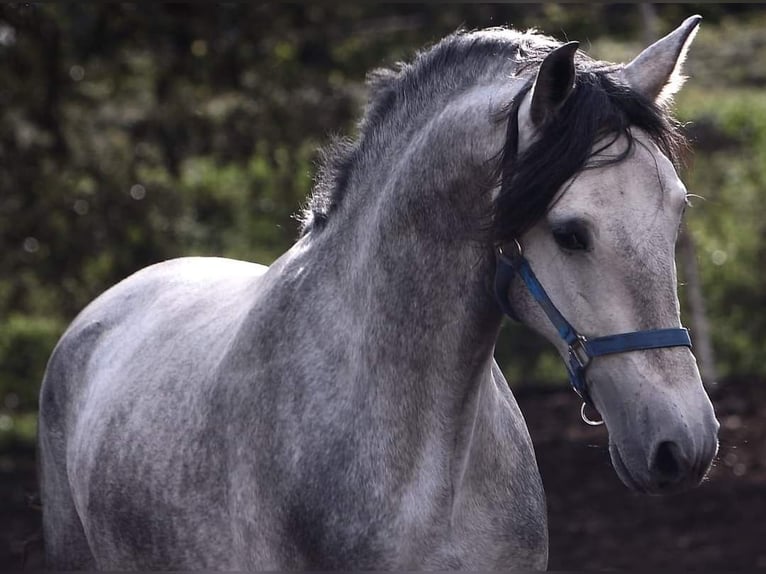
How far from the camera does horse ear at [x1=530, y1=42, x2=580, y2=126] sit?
2521mm

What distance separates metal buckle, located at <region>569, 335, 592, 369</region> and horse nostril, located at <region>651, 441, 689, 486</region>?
26 cm

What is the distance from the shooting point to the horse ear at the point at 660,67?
278 centimetres

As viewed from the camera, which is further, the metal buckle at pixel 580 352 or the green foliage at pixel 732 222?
the green foliage at pixel 732 222

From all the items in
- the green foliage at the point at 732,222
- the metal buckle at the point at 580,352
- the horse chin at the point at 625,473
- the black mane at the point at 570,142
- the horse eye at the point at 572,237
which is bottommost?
the green foliage at the point at 732,222

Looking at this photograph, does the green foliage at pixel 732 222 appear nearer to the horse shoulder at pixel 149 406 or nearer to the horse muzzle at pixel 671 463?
the horse shoulder at pixel 149 406

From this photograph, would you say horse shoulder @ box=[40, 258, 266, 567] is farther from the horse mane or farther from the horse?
the horse mane

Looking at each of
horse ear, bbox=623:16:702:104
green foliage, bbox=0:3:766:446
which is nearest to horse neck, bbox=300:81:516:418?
horse ear, bbox=623:16:702:104

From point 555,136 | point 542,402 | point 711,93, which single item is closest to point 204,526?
point 555,136

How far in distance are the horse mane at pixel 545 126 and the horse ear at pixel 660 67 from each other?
0.05 m

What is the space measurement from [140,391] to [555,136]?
1.87 m

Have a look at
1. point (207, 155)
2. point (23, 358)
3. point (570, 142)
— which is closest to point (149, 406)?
point (570, 142)

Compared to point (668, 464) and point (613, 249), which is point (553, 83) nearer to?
point (613, 249)

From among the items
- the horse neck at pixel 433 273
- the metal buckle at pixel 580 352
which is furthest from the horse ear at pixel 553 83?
the metal buckle at pixel 580 352

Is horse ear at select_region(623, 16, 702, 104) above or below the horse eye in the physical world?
above
